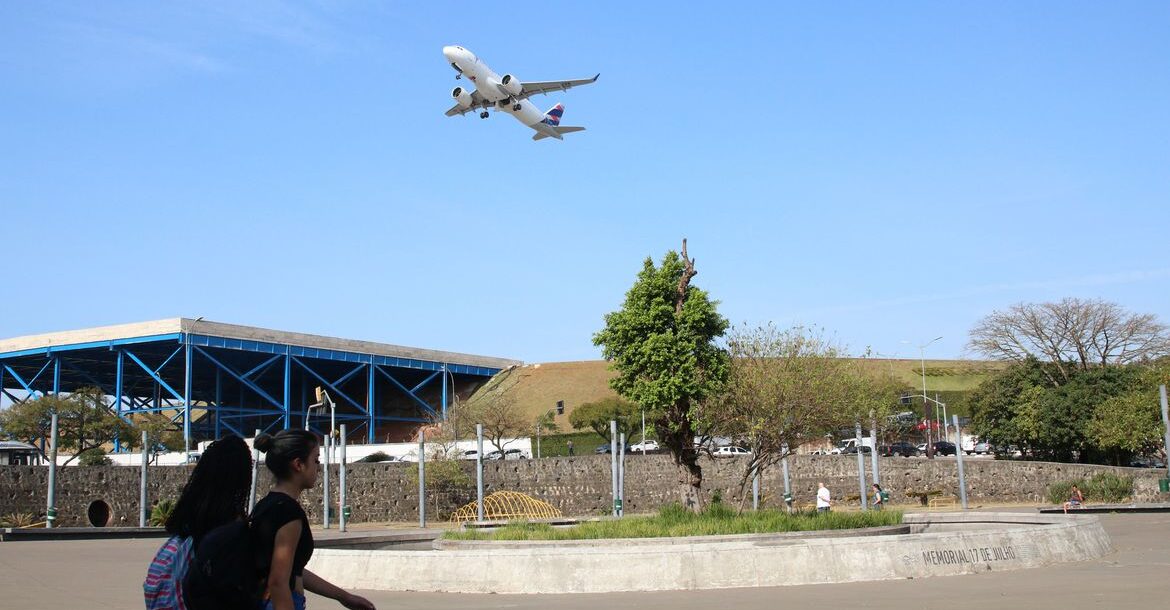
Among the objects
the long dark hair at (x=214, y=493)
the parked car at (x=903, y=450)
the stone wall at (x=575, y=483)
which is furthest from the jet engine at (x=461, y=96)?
the long dark hair at (x=214, y=493)

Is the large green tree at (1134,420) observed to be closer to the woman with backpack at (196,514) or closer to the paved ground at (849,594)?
the paved ground at (849,594)

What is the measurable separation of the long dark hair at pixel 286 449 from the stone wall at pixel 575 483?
129 ft

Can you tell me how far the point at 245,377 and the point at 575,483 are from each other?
33025 millimetres

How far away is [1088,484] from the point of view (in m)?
42.2

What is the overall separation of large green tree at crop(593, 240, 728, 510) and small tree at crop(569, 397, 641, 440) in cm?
4383

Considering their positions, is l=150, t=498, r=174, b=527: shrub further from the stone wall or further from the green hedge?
the green hedge

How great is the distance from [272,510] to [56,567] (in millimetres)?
18157

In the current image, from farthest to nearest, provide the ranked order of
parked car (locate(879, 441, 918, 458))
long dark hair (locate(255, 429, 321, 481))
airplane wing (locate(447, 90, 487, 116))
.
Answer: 1. parked car (locate(879, 441, 918, 458))
2. airplane wing (locate(447, 90, 487, 116))
3. long dark hair (locate(255, 429, 321, 481))

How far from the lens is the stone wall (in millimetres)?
40875

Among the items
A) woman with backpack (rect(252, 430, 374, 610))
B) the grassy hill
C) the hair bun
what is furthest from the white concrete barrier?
the grassy hill

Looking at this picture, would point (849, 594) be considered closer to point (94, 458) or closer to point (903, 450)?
point (94, 458)

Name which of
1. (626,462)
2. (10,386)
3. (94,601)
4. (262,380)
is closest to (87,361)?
(10,386)

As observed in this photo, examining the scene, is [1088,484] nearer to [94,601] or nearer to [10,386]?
[94,601]

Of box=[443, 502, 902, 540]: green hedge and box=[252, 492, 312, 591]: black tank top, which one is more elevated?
box=[252, 492, 312, 591]: black tank top
